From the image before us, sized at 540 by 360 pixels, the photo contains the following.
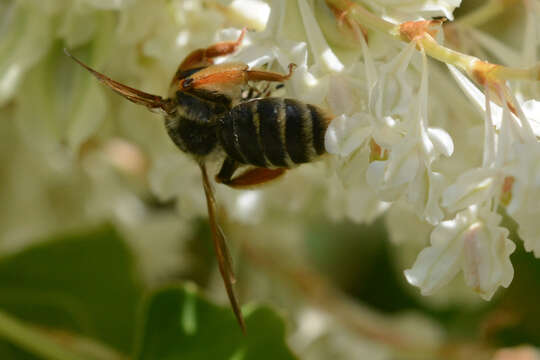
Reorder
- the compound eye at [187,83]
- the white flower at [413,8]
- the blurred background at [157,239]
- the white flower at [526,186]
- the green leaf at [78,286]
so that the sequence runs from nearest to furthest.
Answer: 1. the white flower at [526,186]
2. the white flower at [413,8]
3. the compound eye at [187,83]
4. the blurred background at [157,239]
5. the green leaf at [78,286]

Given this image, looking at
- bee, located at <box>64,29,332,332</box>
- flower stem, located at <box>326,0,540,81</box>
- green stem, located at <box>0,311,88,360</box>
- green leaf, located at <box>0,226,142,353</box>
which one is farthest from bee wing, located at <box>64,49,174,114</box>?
green leaf, located at <box>0,226,142,353</box>

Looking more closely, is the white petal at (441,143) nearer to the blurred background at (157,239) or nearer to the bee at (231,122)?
the bee at (231,122)

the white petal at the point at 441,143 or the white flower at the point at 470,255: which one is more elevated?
the white petal at the point at 441,143

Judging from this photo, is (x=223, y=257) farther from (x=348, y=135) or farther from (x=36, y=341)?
(x=36, y=341)

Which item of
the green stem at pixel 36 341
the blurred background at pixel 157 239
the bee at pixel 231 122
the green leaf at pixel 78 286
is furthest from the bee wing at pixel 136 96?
the green leaf at pixel 78 286

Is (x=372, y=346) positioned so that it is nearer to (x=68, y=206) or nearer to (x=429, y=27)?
(x=68, y=206)

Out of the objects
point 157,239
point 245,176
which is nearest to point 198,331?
point 245,176

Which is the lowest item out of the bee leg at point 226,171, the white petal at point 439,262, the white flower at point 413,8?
the bee leg at point 226,171

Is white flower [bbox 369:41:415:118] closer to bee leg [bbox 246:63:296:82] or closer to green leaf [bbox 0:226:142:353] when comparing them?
bee leg [bbox 246:63:296:82]
